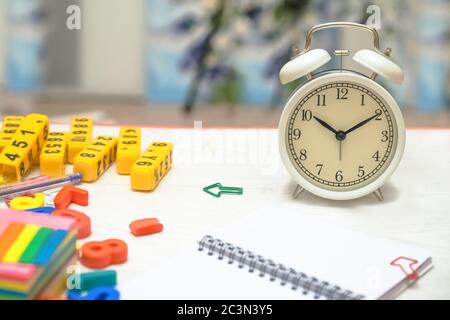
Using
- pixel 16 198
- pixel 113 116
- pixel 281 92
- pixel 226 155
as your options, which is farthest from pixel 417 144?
pixel 113 116

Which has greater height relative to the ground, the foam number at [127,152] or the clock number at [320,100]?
the clock number at [320,100]

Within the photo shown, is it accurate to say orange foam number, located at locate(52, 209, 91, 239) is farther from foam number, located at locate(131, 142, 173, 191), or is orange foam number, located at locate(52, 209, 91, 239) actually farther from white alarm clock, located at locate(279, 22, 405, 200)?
white alarm clock, located at locate(279, 22, 405, 200)

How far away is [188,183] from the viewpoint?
0.99m

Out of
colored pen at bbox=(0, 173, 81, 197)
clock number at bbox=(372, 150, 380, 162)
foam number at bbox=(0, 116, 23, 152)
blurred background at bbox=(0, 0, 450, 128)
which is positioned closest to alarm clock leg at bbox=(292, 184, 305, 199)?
clock number at bbox=(372, 150, 380, 162)

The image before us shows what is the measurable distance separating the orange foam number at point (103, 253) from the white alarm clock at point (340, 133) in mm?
288

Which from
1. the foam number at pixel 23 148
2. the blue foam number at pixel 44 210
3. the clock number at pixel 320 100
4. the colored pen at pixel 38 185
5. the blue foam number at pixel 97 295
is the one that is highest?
the clock number at pixel 320 100

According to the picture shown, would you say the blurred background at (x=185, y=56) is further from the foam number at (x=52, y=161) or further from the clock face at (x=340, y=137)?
the clock face at (x=340, y=137)

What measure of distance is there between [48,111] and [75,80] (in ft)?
0.52

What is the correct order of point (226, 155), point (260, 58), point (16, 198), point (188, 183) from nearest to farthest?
point (16, 198)
point (188, 183)
point (226, 155)
point (260, 58)

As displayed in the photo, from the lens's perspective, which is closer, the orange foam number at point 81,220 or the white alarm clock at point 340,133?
the orange foam number at point 81,220

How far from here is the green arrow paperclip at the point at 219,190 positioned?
0.95 metres

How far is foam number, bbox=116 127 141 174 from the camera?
1.01 meters

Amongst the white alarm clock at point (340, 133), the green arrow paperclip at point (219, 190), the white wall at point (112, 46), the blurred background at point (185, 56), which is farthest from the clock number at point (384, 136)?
the white wall at point (112, 46)
